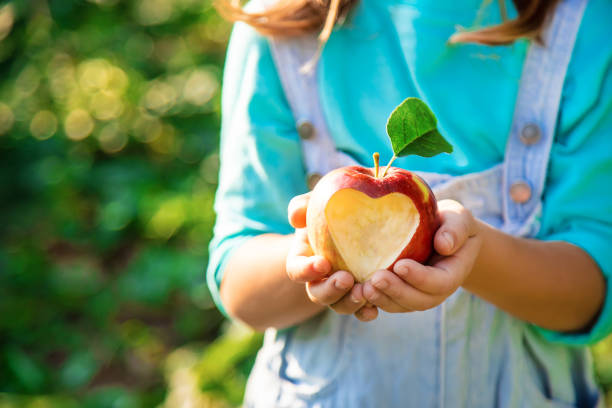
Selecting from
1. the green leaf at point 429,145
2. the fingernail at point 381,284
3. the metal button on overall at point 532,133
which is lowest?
the metal button on overall at point 532,133

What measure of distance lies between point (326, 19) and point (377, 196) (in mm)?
343

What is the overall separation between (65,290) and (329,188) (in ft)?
4.88

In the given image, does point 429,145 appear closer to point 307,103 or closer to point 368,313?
point 368,313

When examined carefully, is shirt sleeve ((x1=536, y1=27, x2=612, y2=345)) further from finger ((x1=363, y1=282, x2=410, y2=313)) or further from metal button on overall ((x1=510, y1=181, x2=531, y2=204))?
finger ((x1=363, y1=282, x2=410, y2=313))

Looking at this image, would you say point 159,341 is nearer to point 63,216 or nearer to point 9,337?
point 9,337

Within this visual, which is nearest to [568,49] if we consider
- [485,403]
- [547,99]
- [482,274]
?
[547,99]

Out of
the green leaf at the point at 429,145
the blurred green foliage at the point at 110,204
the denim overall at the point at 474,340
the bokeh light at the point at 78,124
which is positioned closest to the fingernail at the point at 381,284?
the green leaf at the point at 429,145

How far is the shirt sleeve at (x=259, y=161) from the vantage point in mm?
869

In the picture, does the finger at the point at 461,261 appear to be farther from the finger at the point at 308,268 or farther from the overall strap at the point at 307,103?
the overall strap at the point at 307,103

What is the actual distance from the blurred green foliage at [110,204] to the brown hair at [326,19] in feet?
2.93

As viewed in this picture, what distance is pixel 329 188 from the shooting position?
0.63 metres

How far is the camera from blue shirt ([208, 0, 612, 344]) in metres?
0.81

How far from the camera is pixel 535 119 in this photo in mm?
819

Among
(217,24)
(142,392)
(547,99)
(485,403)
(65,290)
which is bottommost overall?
(142,392)
